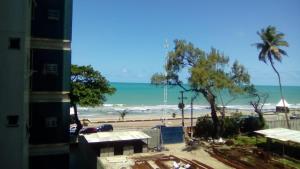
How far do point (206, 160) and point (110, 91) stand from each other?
45.0 feet

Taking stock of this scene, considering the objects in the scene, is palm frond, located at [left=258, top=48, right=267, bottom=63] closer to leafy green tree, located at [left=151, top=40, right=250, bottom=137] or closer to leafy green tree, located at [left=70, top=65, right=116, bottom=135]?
leafy green tree, located at [left=151, top=40, right=250, bottom=137]

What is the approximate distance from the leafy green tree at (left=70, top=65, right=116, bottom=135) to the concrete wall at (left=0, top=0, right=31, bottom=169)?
1593cm

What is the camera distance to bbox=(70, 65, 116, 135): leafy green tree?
35.1m

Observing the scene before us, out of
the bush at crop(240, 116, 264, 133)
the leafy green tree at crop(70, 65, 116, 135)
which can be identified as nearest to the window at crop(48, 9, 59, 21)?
the leafy green tree at crop(70, 65, 116, 135)

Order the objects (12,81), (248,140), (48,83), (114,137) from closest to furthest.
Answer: (12,81) < (48,83) < (114,137) < (248,140)

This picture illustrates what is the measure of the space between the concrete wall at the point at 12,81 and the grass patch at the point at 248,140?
21.9m

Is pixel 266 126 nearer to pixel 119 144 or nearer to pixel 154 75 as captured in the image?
pixel 154 75

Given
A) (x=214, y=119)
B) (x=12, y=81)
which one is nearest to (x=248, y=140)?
(x=214, y=119)

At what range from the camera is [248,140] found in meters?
35.1

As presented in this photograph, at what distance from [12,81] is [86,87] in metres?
17.5

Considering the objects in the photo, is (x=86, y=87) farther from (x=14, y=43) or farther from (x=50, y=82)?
(x=14, y=43)

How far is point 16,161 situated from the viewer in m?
18.5

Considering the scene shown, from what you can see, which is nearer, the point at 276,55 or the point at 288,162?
the point at 288,162

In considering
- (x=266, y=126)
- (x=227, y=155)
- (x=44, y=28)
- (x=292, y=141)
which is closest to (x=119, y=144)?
(x=227, y=155)
